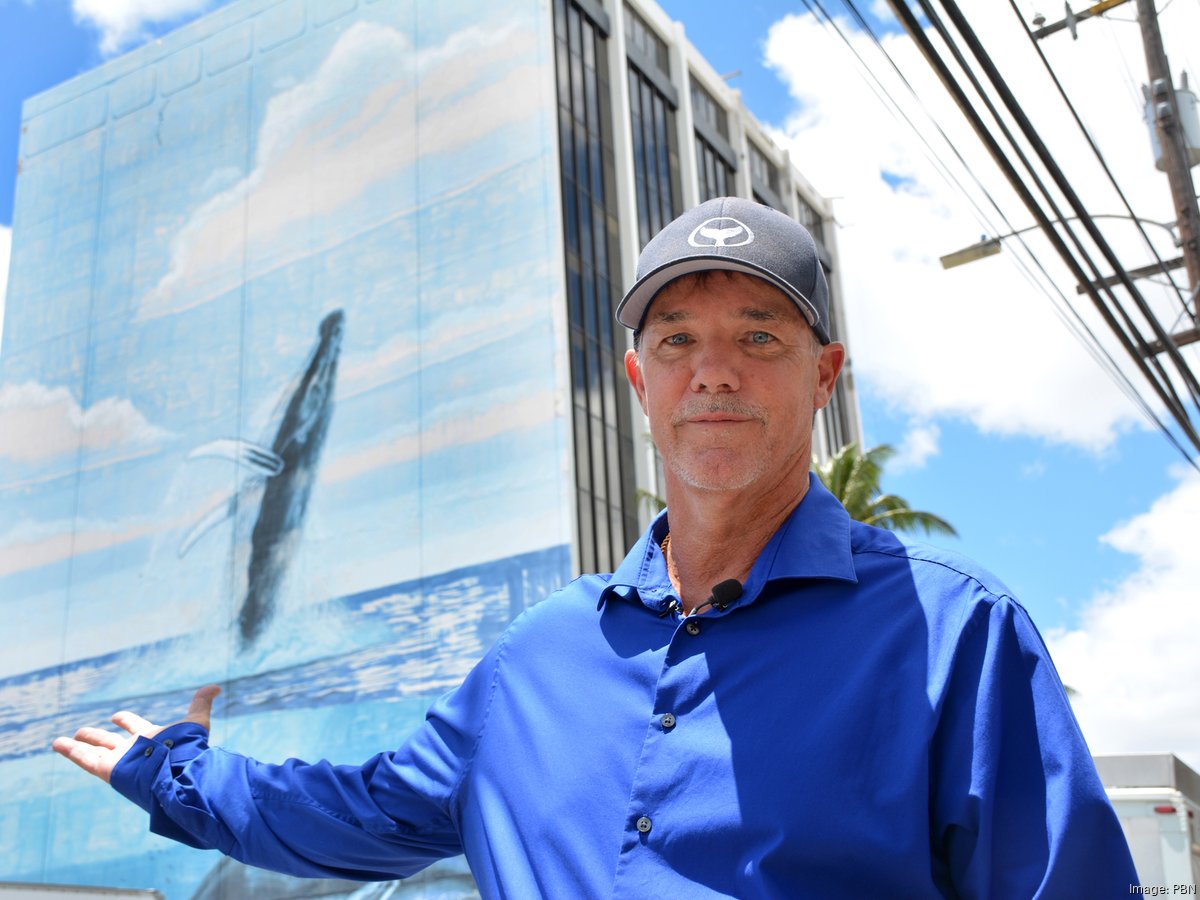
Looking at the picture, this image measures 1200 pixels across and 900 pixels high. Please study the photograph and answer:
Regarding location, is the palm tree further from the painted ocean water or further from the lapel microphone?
the lapel microphone

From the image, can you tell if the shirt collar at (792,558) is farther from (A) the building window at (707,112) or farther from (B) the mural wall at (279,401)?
(A) the building window at (707,112)

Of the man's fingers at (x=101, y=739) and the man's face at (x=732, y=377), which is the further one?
the man's fingers at (x=101, y=739)

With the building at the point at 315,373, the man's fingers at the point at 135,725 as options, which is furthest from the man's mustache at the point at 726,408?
the building at the point at 315,373

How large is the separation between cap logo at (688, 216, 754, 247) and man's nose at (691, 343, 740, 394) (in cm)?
16

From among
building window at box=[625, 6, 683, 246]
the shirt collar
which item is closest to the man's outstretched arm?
the shirt collar

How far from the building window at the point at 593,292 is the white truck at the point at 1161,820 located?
52.1ft

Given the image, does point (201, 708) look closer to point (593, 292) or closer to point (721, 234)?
point (721, 234)

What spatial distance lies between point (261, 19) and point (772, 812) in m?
34.1

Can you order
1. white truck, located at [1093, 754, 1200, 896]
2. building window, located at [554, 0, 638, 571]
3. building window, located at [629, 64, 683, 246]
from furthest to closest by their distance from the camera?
building window, located at [629, 64, 683, 246] < building window, located at [554, 0, 638, 571] < white truck, located at [1093, 754, 1200, 896]

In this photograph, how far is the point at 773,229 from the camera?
6.04 ft

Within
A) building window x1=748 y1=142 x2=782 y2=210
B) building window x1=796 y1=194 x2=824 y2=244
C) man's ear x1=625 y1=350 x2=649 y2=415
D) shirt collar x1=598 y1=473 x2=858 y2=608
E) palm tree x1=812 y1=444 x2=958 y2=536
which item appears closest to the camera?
shirt collar x1=598 y1=473 x2=858 y2=608

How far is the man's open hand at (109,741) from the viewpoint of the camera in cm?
207

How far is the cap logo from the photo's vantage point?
181 centimetres

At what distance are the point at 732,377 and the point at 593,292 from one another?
24.6m
